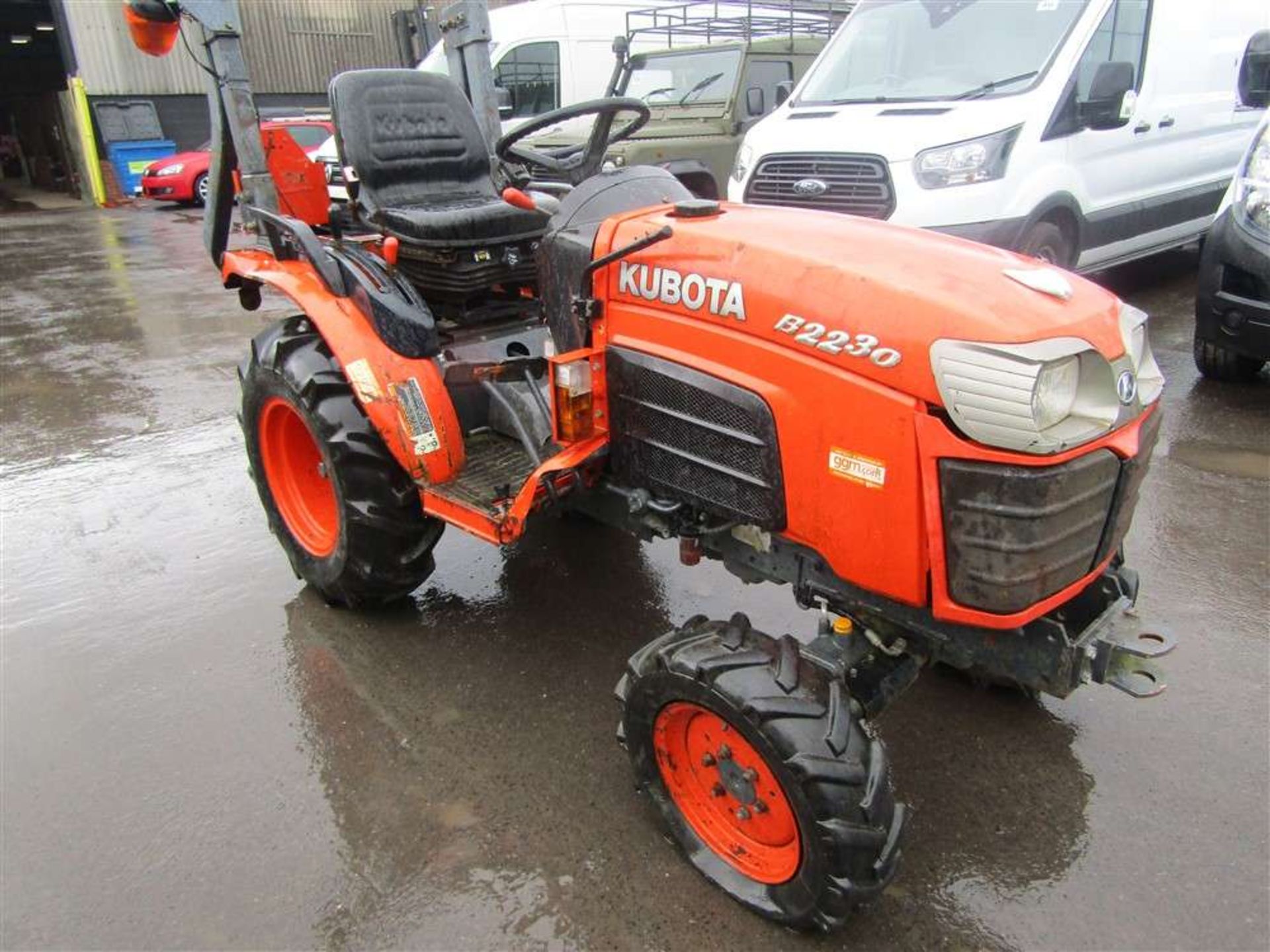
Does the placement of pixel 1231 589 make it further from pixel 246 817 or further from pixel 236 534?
pixel 236 534

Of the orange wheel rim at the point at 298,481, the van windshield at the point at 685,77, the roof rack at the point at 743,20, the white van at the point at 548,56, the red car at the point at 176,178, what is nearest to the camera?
the orange wheel rim at the point at 298,481

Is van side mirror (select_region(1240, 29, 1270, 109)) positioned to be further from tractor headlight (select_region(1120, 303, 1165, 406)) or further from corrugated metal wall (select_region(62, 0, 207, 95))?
corrugated metal wall (select_region(62, 0, 207, 95))

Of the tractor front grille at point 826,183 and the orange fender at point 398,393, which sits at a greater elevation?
the tractor front grille at point 826,183

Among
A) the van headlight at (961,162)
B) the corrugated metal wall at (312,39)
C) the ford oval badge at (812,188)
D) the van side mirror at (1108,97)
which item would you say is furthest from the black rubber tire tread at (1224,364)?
the corrugated metal wall at (312,39)

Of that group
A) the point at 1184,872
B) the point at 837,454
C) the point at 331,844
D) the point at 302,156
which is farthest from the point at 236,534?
the point at 1184,872

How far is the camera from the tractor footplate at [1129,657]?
1.83m

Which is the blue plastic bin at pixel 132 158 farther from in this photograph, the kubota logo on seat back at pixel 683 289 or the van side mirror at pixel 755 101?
the kubota logo on seat back at pixel 683 289

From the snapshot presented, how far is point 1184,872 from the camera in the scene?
80.4 inches

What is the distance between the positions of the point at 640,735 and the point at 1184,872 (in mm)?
1241

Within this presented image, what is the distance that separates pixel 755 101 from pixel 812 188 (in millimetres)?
2926

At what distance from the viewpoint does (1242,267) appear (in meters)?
4.36

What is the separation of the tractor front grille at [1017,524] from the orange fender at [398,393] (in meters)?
1.52

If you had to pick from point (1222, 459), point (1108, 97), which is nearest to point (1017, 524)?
point (1222, 459)

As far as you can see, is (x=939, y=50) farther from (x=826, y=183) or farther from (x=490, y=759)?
(x=490, y=759)
